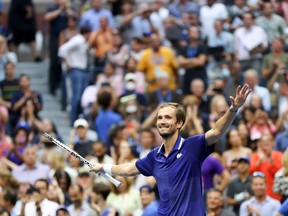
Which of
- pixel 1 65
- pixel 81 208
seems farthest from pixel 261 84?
pixel 81 208

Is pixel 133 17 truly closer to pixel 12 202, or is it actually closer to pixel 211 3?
pixel 211 3

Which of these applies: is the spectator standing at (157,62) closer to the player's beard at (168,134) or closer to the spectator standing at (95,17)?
the spectator standing at (95,17)

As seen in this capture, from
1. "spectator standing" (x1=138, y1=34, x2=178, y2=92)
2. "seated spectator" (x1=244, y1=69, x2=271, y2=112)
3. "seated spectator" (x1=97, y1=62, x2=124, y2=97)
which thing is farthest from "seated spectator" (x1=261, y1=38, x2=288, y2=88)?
"seated spectator" (x1=97, y1=62, x2=124, y2=97)

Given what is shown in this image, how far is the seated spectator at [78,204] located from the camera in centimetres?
1664

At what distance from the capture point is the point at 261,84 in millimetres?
22078

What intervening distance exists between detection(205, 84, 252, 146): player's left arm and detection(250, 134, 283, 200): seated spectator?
5.37 m

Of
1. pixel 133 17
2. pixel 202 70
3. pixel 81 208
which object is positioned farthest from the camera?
pixel 133 17

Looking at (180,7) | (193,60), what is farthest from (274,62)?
(180,7)

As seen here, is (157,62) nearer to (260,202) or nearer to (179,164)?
(260,202)

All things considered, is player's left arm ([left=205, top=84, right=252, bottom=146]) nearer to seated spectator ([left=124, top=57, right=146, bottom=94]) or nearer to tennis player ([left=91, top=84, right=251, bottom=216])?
tennis player ([left=91, top=84, right=251, bottom=216])

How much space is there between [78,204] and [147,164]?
4.40 metres

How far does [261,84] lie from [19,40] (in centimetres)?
524

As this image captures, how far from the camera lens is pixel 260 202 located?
16.1 m

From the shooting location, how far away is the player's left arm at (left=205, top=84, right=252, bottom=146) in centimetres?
1165
